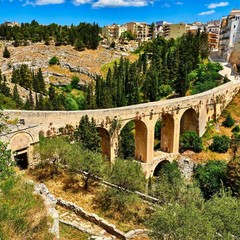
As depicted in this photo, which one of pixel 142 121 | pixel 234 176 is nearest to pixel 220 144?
pixel 234 176

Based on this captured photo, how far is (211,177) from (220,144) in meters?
6.51

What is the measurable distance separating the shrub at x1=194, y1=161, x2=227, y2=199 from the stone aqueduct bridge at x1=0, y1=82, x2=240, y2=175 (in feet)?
14.1

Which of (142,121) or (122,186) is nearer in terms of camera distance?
(122,186)

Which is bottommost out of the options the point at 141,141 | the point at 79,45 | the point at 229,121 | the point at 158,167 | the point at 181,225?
the point at 158,167

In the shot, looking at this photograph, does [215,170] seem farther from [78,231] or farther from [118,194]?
[78,231]

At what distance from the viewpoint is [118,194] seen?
50.0 ft

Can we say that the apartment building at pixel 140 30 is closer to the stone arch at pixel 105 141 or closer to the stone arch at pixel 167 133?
the stone arch at pixel 167 133

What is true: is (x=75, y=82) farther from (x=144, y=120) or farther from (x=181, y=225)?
(x=181, y=225)

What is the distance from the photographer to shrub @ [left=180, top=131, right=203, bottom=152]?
3148cm

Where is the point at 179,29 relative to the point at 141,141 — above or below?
above

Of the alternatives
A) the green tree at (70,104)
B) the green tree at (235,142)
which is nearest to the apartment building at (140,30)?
the green tree at (70,104)

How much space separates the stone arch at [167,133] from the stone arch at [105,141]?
7.53 meters

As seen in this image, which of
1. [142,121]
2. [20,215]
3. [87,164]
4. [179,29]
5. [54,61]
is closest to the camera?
[20,215]

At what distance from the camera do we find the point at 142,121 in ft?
88.6
